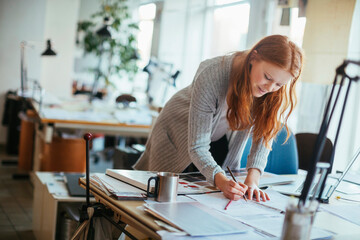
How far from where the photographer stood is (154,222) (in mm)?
1136

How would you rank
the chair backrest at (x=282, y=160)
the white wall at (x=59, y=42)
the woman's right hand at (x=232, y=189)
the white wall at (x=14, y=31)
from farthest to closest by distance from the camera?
the white wall at (x=59, y=42) < the white wall at (x=14, y=31) < the chair backrest at (x=282, y=160) < the woman's right hand at (x=232, y=189)

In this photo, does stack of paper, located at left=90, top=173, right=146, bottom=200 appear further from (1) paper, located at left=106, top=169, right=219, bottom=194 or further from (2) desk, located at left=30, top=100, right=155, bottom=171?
(2) desk, located at left=30, top=100, right=155, bottom=171

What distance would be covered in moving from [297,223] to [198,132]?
0.66 metres

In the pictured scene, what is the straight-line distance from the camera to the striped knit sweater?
1578mm

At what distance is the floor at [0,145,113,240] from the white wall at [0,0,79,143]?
4.23 feet

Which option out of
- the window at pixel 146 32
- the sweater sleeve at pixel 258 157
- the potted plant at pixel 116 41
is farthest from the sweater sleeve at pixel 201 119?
the window at pixel 146 32

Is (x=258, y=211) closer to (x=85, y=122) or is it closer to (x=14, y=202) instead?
(x=85, y=122)

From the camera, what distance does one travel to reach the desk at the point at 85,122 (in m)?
3.47

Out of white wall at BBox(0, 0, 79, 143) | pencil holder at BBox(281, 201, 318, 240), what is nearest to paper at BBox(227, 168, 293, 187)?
pencil holder at BBox(281, 201, 318, 240)

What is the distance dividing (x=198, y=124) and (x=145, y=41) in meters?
6.39

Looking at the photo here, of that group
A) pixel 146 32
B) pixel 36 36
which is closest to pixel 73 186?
pixel 36 36

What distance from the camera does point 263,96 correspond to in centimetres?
175

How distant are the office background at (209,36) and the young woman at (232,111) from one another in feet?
5.97

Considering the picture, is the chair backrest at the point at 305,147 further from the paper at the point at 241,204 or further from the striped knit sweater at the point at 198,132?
the paper at the point at 241,204
